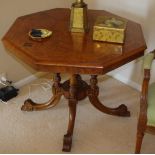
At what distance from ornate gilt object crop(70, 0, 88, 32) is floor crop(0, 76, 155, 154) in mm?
753

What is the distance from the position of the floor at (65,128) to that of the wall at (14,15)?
0.19 m

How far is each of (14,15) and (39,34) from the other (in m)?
0.66

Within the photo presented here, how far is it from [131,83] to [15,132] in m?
1.12

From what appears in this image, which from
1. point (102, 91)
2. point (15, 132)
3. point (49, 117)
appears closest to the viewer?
point (15, 132)

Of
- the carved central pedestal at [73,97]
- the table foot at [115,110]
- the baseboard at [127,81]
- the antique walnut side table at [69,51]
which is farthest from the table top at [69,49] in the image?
the baseboard at [127,81]

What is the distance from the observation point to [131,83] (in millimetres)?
2449

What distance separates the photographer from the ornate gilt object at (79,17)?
5.29 feet

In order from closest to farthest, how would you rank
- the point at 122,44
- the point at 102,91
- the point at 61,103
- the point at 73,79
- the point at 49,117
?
1. the point at 122,44
2. the point at 73,79
3. the point at 49,117
4. the point at 61,103
5. the point at 102,91

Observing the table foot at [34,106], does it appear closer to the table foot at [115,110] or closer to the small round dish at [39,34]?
the table foot at [115,110]

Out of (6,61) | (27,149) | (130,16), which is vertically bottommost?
(27,149)

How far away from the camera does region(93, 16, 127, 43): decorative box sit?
1.52 m

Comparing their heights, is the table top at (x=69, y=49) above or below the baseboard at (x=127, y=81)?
above

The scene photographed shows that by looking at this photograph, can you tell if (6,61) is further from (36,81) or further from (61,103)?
(61,103)

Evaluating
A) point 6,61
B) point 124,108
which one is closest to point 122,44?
Result: point 124,108
